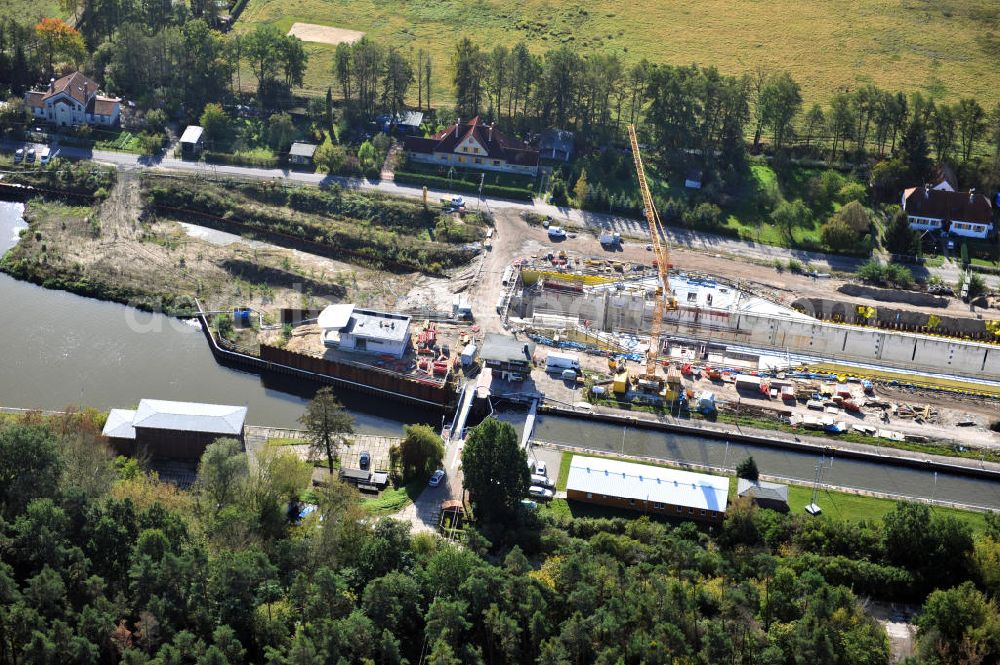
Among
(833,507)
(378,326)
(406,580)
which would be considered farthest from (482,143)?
(406,580)

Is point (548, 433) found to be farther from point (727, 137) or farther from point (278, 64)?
point (278, 64)

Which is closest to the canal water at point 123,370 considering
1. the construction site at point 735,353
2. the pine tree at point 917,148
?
the construction site at point 735,353

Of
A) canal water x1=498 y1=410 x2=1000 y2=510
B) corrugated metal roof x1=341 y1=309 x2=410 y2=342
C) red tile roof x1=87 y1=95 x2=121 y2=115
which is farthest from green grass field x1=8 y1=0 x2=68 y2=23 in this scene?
canal water x1=498 y1=410 x2=1000 y2=510

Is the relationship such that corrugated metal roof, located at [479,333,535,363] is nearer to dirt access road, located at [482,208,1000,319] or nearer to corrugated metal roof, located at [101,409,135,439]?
dirt access road, located at [482,208,1000,319]

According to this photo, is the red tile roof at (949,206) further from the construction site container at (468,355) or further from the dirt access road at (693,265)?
the construction site container at (468,355)

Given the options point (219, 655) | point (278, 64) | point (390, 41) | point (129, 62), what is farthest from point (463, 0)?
point (219, 655)

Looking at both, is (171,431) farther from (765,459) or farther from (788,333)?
(788,333)
